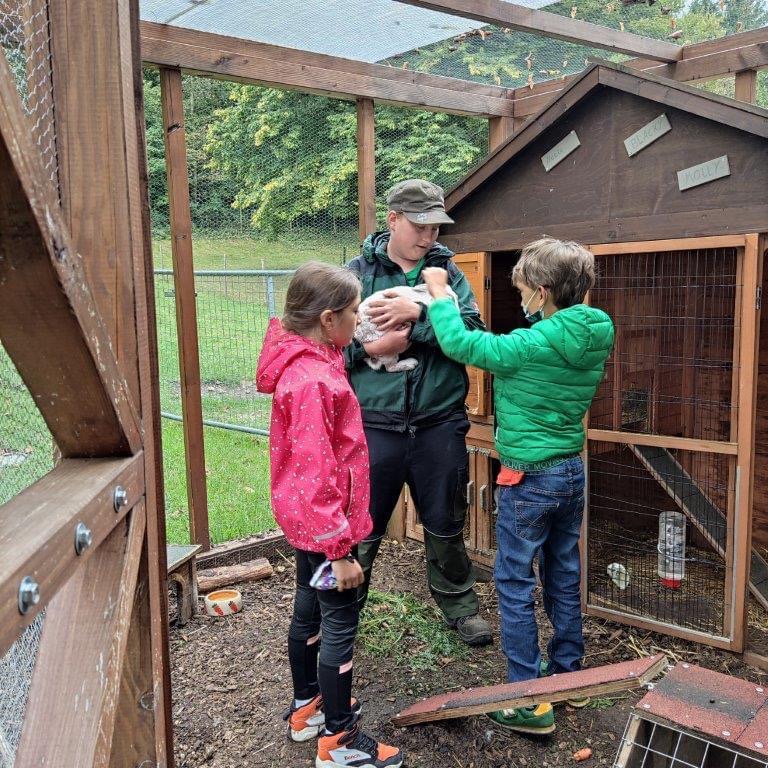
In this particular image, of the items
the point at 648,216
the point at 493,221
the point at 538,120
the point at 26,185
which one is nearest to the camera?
the point at 26,185

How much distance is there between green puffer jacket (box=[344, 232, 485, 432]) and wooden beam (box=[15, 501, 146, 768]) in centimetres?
193

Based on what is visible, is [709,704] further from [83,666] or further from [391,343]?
[83,666]

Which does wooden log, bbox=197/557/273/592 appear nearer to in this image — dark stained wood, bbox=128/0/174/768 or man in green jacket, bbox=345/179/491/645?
man in green jacket, bbox=345/179/491/645

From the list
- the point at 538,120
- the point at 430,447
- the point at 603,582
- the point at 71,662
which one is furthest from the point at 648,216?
the point at 71,662

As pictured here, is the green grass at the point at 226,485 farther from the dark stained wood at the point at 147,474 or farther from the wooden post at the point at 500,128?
the dark stained wood at the point at 147,474

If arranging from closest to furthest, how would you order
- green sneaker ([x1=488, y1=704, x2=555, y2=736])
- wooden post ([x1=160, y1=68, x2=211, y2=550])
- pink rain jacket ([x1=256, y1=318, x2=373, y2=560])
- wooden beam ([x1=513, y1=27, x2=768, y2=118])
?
pink rain jacket ([x1=256, y1=318, x2=373, y2=560])
green sneaker ([x1=488, y1=704, x2=555, y2=736])
wooden post ([x1=160, y1=68, x2=211, y2=550])
wooden beam ([x1=513, y1=27, x2=768, y2=118])

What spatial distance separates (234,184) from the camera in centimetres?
435

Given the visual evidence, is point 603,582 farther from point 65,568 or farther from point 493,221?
point 65,568

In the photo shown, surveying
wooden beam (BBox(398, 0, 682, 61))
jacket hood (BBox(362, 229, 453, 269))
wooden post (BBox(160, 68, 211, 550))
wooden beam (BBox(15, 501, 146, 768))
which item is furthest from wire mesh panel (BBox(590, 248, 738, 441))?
wooden beam (BBox(15, 501, 146, 768))

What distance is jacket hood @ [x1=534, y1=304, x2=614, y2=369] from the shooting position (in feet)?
7.95

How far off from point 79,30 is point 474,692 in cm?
219

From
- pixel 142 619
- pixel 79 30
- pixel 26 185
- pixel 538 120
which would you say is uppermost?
pixel 538 120

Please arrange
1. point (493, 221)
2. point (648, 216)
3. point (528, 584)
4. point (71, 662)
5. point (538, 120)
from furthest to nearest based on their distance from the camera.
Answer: point (493, 221) < point (538, 120) < point (648, 216) < point (528, 584) < point (71, 662)

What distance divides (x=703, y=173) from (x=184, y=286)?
2330 mm
